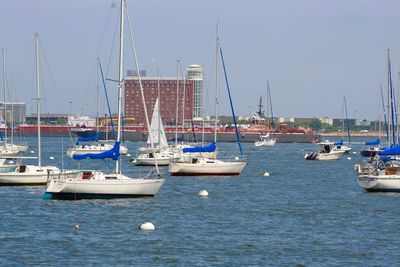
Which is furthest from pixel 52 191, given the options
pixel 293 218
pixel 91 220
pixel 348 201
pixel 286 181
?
pixel 286 181

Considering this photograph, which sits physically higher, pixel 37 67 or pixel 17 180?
pixel 37 67

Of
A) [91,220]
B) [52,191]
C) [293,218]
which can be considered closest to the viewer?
[91,220]

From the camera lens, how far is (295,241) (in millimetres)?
43344

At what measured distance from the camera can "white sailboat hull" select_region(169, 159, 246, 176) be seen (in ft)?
264

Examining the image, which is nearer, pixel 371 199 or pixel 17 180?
pixel 371 199

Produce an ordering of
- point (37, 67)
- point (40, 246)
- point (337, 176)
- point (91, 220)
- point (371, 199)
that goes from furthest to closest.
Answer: point (337, 176) < point (37, 67) < point (371, 199) < point (91, 220) < point (40, 246)

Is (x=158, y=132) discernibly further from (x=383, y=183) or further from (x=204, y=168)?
(x=383, y=183)

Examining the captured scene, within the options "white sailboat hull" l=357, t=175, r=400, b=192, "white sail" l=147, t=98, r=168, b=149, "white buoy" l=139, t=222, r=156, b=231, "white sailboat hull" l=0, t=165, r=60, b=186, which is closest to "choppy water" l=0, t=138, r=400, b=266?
"white buoy" l=139, t=222, r=156, b=231

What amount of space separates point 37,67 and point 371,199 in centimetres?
2625

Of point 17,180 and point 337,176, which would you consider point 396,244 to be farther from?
point 337,176

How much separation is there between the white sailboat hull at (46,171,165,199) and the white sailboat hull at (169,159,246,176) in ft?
78.7

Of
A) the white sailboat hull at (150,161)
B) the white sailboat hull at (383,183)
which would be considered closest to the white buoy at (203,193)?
the white sailboat hull at (383,183)

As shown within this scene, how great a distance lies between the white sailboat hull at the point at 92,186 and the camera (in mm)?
55562

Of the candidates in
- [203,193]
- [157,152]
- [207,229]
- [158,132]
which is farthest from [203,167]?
[207,229]
